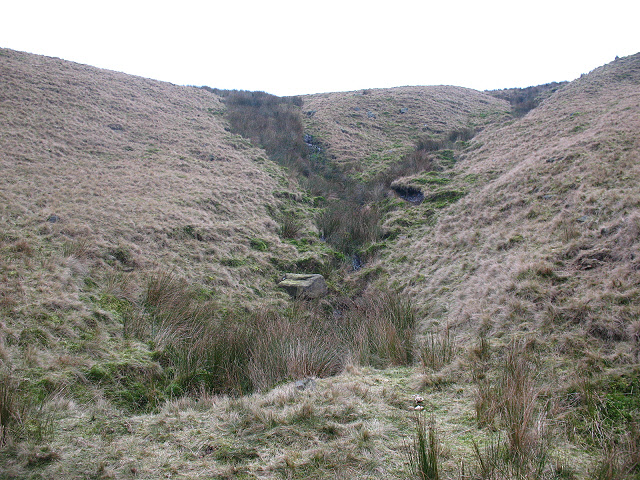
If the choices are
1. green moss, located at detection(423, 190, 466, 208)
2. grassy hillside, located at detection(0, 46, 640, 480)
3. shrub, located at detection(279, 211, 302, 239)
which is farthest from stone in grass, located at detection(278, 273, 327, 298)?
green moss, located at detection(423, 190, 466, 208)

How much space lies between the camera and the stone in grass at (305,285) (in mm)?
9672

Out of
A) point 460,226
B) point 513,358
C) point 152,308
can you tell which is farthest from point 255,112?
point 513,358

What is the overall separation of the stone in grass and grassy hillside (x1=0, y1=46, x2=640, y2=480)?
431 mm

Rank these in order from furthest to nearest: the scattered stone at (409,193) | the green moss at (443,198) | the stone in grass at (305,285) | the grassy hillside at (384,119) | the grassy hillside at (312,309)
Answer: the grassy hillside at (384,119), the scattered stone at (409,193), the green moss at (443,198), the stone in grass at (305,285), the grassy hillside at (312,309)

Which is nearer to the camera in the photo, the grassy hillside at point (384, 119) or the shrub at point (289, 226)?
the shrub at point (289, 226)

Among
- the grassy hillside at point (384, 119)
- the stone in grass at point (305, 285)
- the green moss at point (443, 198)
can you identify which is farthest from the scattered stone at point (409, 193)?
the stone in grass at point (305, 285)

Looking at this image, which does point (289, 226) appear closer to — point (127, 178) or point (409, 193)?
point (409, 193)

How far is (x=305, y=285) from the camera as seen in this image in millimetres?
9812

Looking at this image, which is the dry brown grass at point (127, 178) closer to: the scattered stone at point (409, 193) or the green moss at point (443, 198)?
the scattered stone at point (409, 193)

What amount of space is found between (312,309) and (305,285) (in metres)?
1.33

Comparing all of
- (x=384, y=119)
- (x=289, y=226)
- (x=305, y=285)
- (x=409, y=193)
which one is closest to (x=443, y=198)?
(x=409, y=193)

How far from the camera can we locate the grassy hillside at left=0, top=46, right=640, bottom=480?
3004mm

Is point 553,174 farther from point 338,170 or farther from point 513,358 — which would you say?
point 338,170

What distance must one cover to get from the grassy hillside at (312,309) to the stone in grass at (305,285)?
0.43 m
